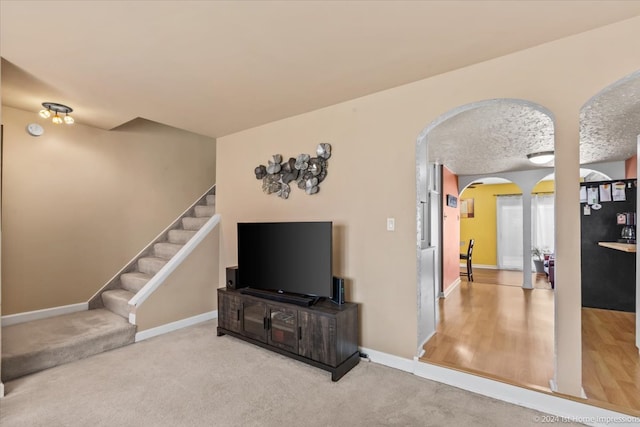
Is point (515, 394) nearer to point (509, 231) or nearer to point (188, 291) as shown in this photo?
point (188, 291)

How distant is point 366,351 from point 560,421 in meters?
1.46

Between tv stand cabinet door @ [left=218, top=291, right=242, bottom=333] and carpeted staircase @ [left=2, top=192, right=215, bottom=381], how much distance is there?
96 centimetres

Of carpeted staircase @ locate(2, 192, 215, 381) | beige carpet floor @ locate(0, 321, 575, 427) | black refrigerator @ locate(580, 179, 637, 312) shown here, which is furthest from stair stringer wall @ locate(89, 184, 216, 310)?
black refrigerator @ locate(580, 179, 637, 312)

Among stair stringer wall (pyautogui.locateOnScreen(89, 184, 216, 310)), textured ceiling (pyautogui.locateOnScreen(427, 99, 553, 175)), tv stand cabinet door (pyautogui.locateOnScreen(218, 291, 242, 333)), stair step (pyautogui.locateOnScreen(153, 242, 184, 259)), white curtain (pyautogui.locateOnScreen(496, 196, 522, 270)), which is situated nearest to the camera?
textured ceiling (pyautogui.locateOnScreen(427, 99, 553, 175))

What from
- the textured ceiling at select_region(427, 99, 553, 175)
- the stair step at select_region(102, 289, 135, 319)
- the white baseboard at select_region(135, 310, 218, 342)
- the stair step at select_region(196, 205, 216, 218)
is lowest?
the white baseboard at select_region(135, 310, 218, 342)

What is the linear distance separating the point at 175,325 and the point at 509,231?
8.61 meters

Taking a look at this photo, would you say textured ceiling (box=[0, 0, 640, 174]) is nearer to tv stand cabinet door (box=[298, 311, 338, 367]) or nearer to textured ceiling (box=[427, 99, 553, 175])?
textured ceiling (box=[427, 99, 553, 175])

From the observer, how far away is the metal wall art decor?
3191mm

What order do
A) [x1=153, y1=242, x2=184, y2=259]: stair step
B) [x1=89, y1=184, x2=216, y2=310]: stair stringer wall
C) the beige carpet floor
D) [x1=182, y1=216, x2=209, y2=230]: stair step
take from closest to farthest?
the beige carpet floor, [x1=89, y1=184, x2=216, y2=310]: stair stringer wall, [x1=153, y1=242, x2=184, y2=259]: stair step, [x1=182, y1=216, x2=209, y2=230]: stair step

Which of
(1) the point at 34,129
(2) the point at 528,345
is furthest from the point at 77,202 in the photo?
(2) the point at 528,345

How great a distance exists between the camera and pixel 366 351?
2.87 m

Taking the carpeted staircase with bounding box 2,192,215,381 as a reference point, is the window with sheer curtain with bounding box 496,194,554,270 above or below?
above

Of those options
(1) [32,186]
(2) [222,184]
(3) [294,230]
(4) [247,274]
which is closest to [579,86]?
(3) [294,230]

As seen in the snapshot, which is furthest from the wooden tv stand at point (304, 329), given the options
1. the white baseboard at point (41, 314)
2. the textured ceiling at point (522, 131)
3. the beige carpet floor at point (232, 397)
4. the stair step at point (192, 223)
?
the white baseboard at point (41, 314)
